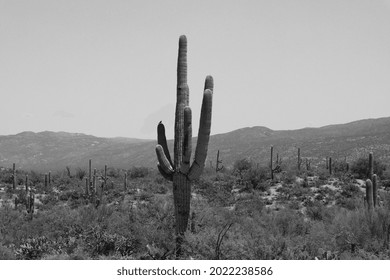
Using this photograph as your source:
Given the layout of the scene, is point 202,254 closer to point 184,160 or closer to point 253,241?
point 253,241

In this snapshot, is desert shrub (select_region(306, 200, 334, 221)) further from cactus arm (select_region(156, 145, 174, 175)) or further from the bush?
the bush

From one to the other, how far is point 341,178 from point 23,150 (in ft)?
468

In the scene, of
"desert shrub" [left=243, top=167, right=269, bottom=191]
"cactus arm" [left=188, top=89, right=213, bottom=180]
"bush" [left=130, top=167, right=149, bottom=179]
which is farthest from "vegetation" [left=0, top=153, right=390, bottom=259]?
"bush" [left=130, top=167, right=149, bottom=179]

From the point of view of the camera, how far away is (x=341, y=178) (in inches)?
1192

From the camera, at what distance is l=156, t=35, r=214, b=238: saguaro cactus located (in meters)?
10.5

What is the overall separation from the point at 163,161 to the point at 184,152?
0.63 m

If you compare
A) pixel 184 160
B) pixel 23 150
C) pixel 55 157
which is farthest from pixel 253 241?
pixel 23 150

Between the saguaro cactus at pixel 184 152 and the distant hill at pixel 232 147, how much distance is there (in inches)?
2099

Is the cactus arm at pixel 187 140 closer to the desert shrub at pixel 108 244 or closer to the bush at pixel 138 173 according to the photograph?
the desert shrub at pixel 108 244

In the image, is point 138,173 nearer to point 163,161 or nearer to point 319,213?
point 319,213

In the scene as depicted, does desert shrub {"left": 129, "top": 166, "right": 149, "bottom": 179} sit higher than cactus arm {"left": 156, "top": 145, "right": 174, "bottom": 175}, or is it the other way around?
cactus arm {"left": 156, "top": 145, "right": 174, "bottom": 175}

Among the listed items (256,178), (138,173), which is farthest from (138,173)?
(256,178)

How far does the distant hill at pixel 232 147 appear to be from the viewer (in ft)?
246

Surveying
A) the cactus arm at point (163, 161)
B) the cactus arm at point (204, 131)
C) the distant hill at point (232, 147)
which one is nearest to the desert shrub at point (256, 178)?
the cactus arm at point (163, 161)
